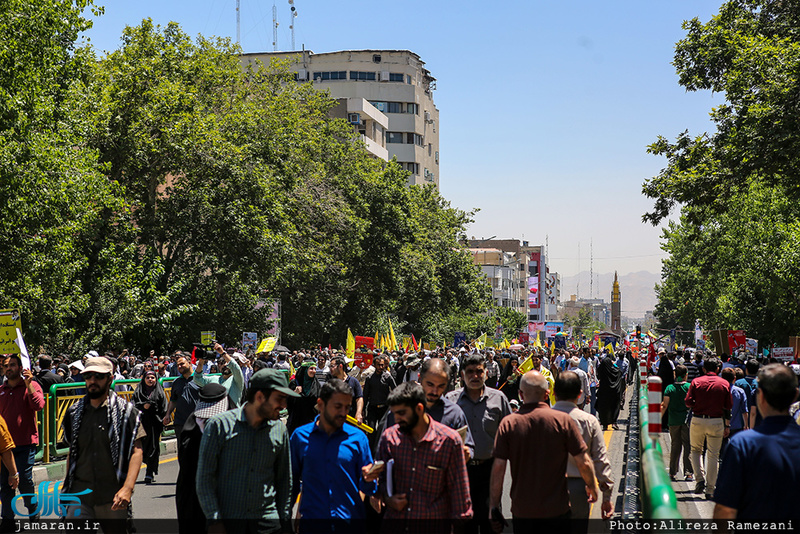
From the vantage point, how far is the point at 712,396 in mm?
12500

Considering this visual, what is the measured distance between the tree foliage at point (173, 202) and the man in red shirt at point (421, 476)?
1804 centimetres

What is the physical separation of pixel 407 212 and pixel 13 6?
2934cm

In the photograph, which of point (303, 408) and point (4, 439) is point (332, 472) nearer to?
point (4, 439)

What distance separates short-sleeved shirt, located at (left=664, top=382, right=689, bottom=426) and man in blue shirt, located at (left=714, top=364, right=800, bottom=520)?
9.62 meters

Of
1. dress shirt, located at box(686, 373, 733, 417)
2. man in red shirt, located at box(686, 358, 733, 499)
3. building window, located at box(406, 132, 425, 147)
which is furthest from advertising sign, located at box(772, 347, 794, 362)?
building window, located at box(406, 132, 425, 147)

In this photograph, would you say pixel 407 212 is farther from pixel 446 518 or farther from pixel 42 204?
pixel 446 518

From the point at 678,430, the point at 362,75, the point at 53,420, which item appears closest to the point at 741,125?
the point at 678,430

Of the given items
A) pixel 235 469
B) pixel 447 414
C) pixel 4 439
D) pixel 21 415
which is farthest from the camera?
pixel 21 415

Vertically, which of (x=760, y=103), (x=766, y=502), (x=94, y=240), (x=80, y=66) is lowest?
(x=766, y=502)

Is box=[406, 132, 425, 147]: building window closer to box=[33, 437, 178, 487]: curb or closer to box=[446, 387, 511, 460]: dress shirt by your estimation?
box=[33, 437, 178, 487]: curb

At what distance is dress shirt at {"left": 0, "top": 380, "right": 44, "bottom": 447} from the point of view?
9.64m

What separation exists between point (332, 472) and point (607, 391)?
50.5ft

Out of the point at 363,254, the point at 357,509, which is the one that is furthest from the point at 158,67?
the point at 357,509

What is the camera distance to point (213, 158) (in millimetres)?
32781
